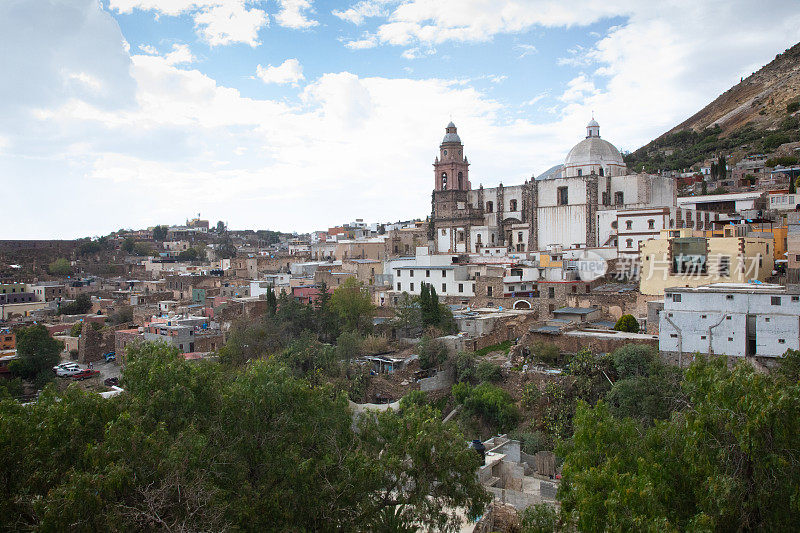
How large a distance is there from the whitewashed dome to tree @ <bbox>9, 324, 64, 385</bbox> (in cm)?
2814

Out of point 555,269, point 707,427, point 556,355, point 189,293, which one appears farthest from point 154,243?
point 707,427

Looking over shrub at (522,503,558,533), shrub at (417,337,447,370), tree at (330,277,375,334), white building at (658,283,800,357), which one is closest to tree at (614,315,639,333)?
white building at (658,283,800,357)

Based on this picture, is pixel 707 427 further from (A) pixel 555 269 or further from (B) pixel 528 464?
(A) pixel 555 269

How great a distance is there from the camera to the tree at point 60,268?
53.2 meters

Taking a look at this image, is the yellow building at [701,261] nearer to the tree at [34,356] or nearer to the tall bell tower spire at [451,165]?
the tall bell tower spire at [451,165]

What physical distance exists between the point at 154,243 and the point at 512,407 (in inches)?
2292

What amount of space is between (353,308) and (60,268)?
3862cm

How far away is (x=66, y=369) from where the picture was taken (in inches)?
1040

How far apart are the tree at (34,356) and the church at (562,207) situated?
848 inches

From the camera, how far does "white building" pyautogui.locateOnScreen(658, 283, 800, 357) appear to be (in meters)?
15.7

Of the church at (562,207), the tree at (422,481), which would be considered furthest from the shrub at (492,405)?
the church at (562,207)

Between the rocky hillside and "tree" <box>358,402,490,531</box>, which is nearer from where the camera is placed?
"tree" <box>358,402,490,531</box>

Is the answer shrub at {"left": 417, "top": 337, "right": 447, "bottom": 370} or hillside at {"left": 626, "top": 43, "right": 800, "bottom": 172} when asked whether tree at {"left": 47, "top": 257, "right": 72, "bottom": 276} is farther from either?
hillside at {"left": 626, "top": 43, "right": 800, "bottom": 172}

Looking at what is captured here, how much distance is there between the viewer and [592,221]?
33.1 metres
